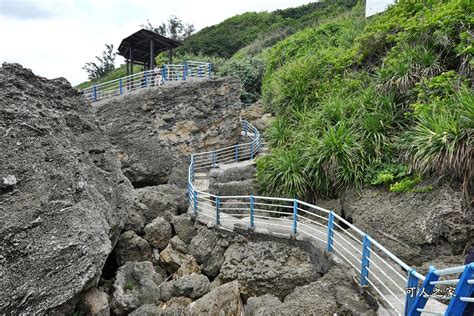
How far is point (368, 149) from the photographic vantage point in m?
7.93

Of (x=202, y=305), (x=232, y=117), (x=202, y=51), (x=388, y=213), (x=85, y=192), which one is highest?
(x=202, y=51)

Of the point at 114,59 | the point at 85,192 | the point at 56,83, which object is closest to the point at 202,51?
the point at 114,59

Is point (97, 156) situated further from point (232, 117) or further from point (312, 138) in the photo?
point (232, 117)

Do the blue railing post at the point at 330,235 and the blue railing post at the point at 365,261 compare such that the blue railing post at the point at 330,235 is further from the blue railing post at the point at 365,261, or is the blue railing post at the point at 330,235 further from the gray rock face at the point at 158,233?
the gray rock face at the point at 158,233

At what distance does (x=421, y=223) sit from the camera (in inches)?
240

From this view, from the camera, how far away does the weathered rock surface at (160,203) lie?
9.87 m

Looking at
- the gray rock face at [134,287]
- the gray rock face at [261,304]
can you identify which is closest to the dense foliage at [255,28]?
the gray rock face at [134,287]

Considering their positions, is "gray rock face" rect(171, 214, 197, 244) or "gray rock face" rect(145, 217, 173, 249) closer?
"gray rock face" rect(145, 217, 173, 249)

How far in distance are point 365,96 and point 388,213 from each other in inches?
144

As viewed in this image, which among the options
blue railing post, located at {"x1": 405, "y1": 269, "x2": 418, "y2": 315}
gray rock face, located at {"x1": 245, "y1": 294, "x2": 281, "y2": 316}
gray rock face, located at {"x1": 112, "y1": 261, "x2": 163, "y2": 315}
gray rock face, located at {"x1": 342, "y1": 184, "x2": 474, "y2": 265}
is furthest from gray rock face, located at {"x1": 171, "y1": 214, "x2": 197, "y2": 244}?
blue railing post, located at {"x1": 405, "y1": 269, "x2": 418, "y2": 315}

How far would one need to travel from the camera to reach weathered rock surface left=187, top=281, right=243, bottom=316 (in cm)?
575

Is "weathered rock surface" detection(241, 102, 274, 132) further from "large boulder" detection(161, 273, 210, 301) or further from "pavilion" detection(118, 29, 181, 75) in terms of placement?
"large boulder" detection(161, 273, 210, 301)

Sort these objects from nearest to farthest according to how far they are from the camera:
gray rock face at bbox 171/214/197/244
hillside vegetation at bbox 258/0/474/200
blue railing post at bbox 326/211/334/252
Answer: blue railing post at bbox 326/211/334/252
hillside vegetation at bbox 258/0/474/200
gray rock face at bbox 171/214/197/244

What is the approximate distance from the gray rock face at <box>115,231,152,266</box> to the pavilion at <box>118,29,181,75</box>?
466 inches
